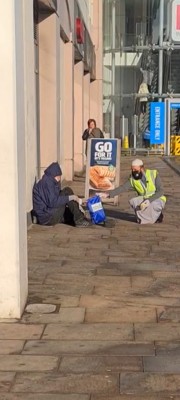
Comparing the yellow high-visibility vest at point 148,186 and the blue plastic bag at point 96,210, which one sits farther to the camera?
the yellow high-visibility vest at point 148,186

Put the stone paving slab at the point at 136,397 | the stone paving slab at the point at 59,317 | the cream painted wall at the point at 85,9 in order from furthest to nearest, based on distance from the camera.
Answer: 1. the cream painted wall at the point at 85,9
2. the stone paving slab at the point at 59,317
3. the stone paving slab at the point at 136,397

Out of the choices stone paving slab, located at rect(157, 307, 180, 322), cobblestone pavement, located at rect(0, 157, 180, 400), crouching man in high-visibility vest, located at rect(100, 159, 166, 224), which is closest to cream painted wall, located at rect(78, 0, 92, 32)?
crouching man in high-visibility vest, located at rect(100, 159, 166, 224)

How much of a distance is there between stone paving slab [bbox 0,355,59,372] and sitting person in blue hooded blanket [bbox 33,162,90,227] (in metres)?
5.16

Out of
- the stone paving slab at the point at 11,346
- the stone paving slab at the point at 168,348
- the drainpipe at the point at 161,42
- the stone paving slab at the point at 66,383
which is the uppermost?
the drainpipe at the point at 161,42

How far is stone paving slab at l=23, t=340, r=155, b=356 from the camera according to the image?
14.7 ft

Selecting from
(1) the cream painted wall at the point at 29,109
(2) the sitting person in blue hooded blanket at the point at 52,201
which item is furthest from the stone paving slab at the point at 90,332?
(2) the sitting person in blue hooded blanket at the point at 52,201

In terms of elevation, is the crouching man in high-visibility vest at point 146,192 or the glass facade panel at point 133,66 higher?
the glass facade panel at point 133,66

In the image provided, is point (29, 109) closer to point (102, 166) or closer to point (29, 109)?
point (29, 109)

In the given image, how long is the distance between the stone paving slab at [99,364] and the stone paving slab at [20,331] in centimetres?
54

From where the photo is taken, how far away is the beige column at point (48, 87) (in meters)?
12.0

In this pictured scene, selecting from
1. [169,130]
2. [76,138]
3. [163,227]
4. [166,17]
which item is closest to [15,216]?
[163,227]

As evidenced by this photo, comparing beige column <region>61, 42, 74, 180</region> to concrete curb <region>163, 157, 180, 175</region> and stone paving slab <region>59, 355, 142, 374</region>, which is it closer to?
concrete curb <region>163, 157, 180, 175</region>

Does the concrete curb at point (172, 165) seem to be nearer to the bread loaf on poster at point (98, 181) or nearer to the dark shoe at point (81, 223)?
the bread loaf on poster at point (98, 181)

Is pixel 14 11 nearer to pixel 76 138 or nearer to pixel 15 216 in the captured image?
pixel 15 216
